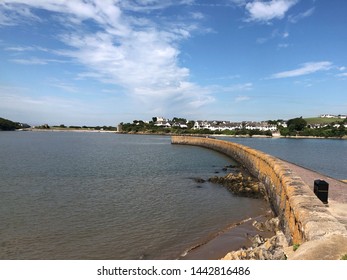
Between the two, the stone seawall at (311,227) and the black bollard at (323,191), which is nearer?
the stone seawall at (311,227)

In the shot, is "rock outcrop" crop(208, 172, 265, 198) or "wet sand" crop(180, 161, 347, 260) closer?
"wet sand" crop(180, 161, 347, 260)

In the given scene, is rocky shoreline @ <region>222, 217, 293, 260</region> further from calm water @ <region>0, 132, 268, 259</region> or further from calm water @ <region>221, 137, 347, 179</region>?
calm water @ <region>221, 137, 347, 179</region>

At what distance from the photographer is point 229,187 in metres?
19.8

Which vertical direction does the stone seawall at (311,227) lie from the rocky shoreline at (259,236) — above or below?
above

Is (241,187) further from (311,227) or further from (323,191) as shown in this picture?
(311,227)

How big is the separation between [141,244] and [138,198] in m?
6.51

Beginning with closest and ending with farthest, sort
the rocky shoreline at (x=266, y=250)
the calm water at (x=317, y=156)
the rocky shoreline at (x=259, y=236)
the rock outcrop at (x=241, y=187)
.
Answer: the rocky shoreline at (x=266, y=250) → the rocky shoreline at (x=259, y=236) → the rock outcrop at (x=241, y=187) → the calm water at (x=317, y=156)

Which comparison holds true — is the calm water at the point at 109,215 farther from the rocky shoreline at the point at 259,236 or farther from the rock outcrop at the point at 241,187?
the rocky shoreline at the point at 259,236

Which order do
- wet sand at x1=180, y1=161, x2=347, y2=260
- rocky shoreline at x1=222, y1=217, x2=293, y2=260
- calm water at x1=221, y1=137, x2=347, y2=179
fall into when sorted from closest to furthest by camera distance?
1. rocky shoreline at x1=222, y1=217, x2=293, y2=260
2. wet sand at x1=180, y1=161, x2=347, y2=260
3. calm water at x1=221, y1=137, x2=347, y2=179

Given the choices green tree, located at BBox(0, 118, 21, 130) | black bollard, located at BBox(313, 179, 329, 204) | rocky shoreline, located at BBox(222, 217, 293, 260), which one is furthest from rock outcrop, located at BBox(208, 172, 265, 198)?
green tree, located at BBox(0, 118, 21, 130)

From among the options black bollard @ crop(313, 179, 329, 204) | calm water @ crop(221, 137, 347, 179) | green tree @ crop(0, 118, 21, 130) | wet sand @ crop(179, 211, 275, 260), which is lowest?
calm water @ crop(221, 137, 347, 179)

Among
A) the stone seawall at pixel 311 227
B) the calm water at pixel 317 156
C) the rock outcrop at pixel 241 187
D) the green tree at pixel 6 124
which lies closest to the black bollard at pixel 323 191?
the stone seawall at pixel 311 227

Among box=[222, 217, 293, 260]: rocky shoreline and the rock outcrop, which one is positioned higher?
box=[222, 217, 293, 260]: rocky shoreline
